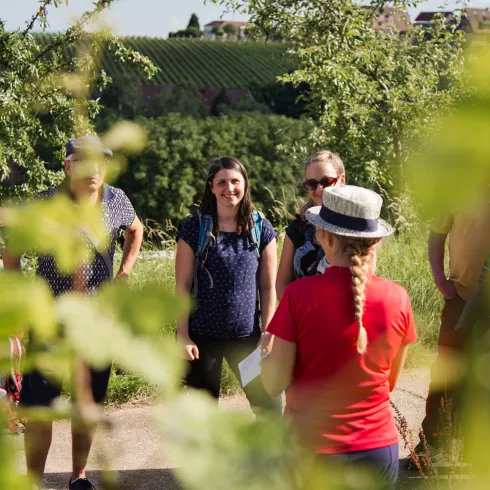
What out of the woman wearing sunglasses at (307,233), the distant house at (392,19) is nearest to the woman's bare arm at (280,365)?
the woman wearing sunglasses at (307,233)

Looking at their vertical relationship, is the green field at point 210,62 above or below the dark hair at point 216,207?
above

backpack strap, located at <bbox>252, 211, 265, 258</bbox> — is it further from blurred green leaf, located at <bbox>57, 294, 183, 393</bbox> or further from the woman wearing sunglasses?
blurred green leaf, located at <bbox>57, 294, 183, 393</bbox>

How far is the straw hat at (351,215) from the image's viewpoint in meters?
2.14

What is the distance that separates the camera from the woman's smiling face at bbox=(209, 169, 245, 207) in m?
3.15

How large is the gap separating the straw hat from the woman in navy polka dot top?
868 mm

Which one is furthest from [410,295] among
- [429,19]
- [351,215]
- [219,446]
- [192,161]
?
[192,161]

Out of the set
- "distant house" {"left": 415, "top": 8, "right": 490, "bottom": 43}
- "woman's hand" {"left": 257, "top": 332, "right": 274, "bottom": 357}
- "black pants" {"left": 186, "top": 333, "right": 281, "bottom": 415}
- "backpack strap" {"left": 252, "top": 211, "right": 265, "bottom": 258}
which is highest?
"distant house" {"left": 415, "top": 8, "right": 490, "bottom": 43}

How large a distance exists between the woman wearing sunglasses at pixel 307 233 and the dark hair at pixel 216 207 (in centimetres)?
20

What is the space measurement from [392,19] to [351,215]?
28.9 feet

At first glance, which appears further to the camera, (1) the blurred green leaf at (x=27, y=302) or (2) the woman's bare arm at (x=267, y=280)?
(2) the woman's bare arm at (x=267, y=280)

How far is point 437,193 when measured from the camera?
32 centimetres

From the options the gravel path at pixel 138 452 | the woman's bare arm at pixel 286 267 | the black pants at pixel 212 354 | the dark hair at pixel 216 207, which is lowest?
the gravel path at pixel 138 452

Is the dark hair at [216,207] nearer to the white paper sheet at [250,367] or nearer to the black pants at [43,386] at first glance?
the white paper sheet at [250,367]

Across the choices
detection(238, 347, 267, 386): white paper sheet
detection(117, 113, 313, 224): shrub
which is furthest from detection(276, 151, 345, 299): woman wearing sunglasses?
detection(117, 113, 313, 224): shrub
